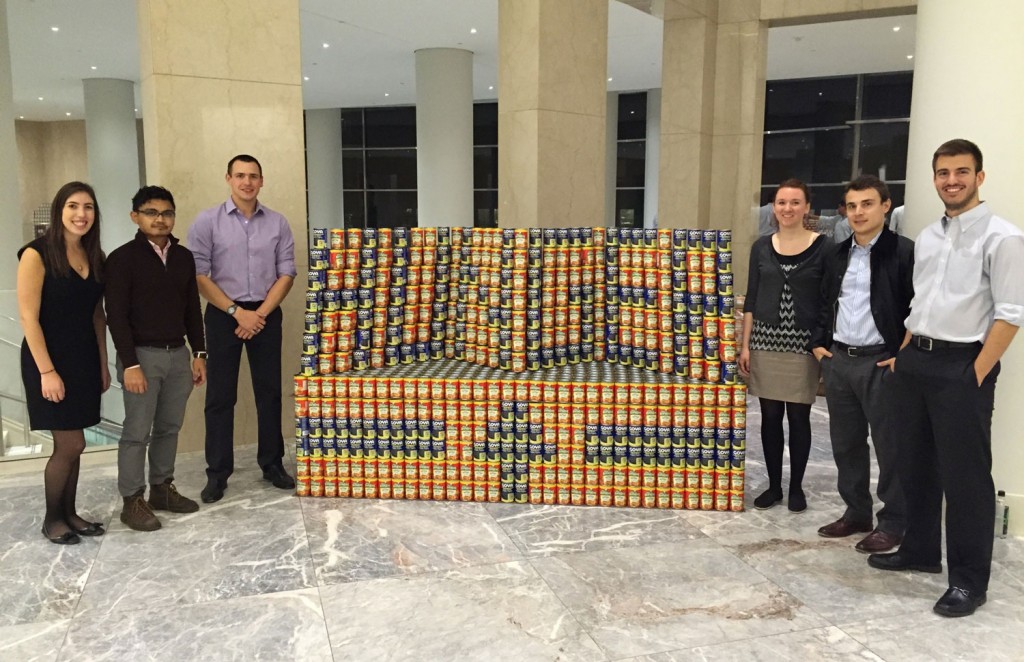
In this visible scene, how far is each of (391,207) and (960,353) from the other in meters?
19.3

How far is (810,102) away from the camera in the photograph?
16188 mm

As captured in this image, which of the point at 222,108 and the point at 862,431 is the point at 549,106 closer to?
the point at 222,108

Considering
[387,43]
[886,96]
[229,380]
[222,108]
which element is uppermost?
[387,43]

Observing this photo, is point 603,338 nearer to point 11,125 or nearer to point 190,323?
→ point 190,323

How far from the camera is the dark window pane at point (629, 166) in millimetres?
19125

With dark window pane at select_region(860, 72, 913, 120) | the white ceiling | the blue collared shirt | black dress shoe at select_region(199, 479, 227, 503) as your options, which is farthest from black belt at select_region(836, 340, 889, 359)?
dark window pane at select_region(860, 72, 913, 120)

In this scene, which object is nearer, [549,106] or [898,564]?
[898,564]

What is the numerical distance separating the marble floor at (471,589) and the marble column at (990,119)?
565 mm

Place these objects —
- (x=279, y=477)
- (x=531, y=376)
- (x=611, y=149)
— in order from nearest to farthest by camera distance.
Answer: (x=531, y=376) → (x=279, y=477) → (x=611, y=149)

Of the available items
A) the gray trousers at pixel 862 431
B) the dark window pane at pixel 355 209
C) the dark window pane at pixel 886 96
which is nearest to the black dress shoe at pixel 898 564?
the gray trousers at pixel 862 431

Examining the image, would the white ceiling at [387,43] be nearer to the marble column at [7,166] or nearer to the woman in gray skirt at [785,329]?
the marble column at [7,166]

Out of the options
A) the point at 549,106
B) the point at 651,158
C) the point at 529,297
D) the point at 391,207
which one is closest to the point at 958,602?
the point at 529,297

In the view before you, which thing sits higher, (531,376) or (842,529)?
(531,376)

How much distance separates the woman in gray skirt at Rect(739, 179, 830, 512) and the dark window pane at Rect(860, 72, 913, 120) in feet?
43.2
